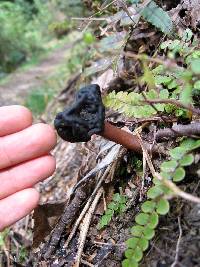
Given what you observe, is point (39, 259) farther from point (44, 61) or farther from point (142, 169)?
point (44, 61)

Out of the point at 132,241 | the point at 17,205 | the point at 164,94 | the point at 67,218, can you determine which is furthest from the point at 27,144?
the point at 132,241

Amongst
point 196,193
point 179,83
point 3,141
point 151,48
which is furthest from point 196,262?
point 151,48

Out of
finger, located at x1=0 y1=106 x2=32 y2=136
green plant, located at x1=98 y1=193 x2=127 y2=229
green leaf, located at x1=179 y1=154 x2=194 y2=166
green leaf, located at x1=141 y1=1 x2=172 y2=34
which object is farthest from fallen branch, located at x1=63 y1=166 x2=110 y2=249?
green leaf, located at x1=141 y1=1 x2=172 y2=34

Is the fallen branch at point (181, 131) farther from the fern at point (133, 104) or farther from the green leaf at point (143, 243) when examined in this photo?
the green leaf at point (143, 243)

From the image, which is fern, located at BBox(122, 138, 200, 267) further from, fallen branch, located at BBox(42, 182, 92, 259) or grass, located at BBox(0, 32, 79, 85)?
grass, located at BBox(0, 32, 79, 85)

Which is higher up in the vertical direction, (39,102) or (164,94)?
(164,94)

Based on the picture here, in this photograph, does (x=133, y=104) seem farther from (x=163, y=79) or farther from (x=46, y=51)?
(x=46, y=51)

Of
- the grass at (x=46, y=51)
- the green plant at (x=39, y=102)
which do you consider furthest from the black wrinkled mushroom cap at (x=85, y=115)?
the grass at (x=46, y=51)
